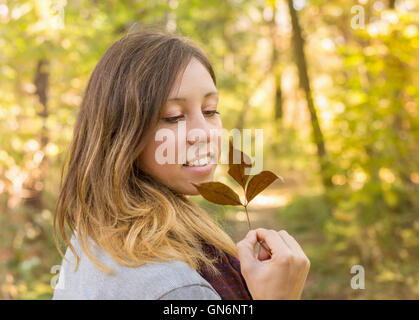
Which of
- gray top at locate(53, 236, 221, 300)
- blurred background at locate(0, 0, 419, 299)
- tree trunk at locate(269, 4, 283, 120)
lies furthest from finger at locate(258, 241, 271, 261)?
tree trunk at locate(269, 4, 283, 120)

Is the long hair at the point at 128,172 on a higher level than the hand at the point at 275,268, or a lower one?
higher

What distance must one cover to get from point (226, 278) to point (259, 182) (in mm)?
388

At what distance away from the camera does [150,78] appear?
1.23 metres

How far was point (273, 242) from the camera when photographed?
3.10ft

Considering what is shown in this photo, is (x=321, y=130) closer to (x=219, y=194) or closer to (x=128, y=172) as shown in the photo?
(x=128, y=172)

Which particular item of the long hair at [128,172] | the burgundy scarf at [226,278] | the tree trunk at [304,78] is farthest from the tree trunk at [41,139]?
the burgundy scarf at [226,278]

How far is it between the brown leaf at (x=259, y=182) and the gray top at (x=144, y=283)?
236mm

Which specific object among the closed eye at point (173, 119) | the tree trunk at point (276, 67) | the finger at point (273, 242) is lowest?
the finger at point (273, 242)

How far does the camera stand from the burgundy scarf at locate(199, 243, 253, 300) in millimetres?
1100

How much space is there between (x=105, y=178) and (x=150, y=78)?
320 mm

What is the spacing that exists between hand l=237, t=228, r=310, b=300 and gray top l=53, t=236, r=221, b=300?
0.11 metres

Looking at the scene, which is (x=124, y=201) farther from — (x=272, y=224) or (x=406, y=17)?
(x=272, y=224)

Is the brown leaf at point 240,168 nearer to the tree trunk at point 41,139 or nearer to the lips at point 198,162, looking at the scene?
the lips at point 198,162

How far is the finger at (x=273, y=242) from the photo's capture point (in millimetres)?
928
